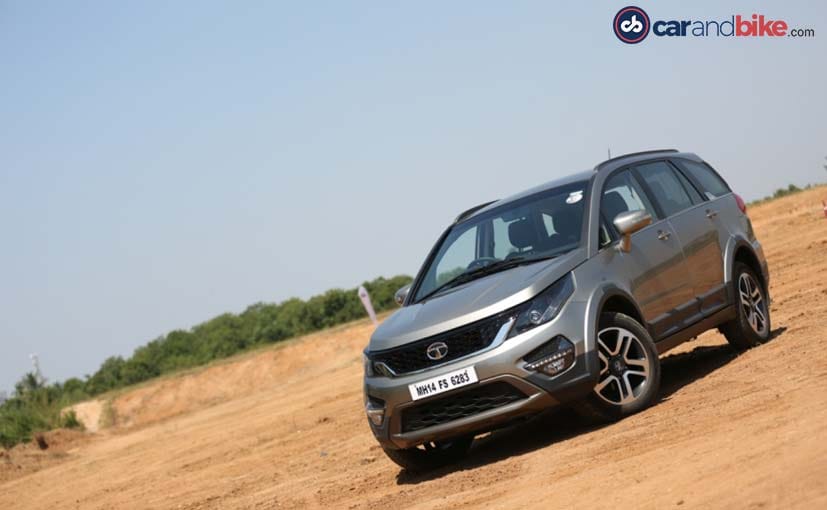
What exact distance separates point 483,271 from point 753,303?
298 centimetres

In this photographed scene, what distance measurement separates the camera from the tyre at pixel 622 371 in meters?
8.48

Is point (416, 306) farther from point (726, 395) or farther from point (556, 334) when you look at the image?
point (726, 395)

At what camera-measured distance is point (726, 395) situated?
8391mm

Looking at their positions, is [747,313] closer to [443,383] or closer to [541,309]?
[541,309]

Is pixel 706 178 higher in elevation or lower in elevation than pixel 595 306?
higher

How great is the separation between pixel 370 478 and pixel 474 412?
68.3 inches

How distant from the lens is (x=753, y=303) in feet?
35.4

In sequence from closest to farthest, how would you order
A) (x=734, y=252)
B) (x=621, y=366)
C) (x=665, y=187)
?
(x=621, y=366), (x=665, y=187), (x=734, y=252)

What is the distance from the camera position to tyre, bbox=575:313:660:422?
8.48 metres

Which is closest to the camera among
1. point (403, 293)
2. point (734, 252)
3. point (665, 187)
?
Result: point (403, 293)

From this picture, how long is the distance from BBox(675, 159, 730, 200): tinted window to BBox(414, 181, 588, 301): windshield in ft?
6.19

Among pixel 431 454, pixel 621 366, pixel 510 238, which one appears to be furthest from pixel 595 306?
pixel 431 454

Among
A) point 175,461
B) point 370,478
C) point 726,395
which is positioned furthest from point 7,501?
point 726,395

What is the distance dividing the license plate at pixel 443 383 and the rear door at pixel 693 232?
88.2 inches
